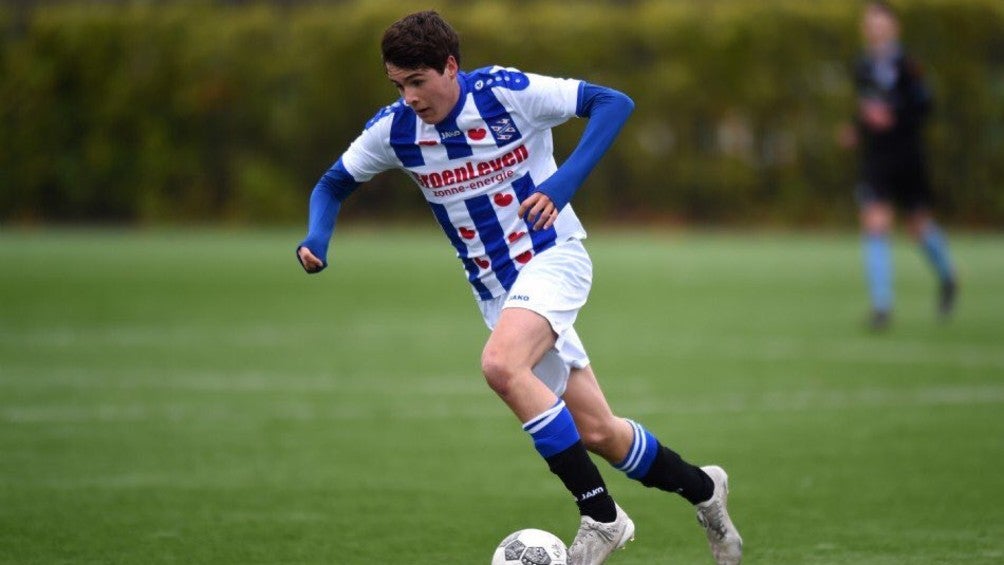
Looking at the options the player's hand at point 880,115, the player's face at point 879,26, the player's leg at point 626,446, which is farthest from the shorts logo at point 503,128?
the player's hand at point 880,115

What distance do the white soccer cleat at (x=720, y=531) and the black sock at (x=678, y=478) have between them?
0.04m

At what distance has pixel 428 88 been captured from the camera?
20.1 feet

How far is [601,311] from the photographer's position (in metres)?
16.5

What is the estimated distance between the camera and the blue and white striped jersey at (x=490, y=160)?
6.25m

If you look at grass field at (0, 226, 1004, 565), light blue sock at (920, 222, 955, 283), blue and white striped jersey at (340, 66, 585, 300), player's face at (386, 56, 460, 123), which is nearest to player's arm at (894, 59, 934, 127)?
light blue sock at (920, 222, 955, 283)

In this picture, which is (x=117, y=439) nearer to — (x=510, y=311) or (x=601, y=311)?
(x=510, y=311)

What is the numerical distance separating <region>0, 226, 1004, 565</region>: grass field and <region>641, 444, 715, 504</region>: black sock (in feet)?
0.95

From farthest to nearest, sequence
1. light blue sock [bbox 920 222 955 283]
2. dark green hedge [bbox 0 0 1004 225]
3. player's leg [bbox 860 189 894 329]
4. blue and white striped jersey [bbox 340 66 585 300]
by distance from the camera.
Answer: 1. dark green hedge [bbox 0 0 1004 225]
2. light blue sock [bbox 920 222 955 283]
3. player's leg [bbox 860 189 894 329]
4. blue and white striped jersey [bbox 340 66 585 300]

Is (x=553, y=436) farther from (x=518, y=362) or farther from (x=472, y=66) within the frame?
(x=472, y=66)

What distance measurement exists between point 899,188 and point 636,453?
1002cm

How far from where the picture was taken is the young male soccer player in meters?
6.03

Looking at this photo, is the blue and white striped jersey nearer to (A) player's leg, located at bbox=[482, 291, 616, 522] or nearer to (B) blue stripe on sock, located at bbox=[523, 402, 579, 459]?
(A) player's leg, located at bbox=[482, 291, 616, 522]

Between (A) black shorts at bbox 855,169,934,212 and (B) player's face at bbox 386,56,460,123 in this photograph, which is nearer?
(B) player's face at bbox 386,56,460,123

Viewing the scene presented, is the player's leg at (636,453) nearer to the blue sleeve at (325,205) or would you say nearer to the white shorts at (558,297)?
the white shorts at (558,297)
